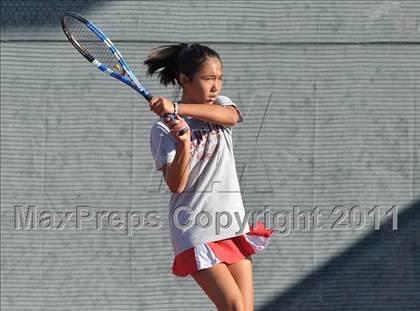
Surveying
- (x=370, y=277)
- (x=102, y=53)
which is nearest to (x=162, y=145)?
(x=102, y=53)

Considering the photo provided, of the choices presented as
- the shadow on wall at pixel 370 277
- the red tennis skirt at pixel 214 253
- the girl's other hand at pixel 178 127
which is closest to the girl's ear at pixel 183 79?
the girl's other hand at pixel 178 127

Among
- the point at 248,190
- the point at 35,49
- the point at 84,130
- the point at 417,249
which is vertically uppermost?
the point at 35,49

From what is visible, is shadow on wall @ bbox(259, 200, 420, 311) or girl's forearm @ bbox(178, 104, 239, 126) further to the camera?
shadow on wall @ bbox(259, 200, 420, 311)

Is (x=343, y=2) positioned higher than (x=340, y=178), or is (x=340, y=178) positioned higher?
(x=343, y=2)

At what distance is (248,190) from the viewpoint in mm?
4992

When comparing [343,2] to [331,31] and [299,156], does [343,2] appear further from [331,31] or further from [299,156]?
[299,156]

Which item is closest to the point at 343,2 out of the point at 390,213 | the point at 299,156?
the point at 299,156

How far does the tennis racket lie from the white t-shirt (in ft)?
0.66

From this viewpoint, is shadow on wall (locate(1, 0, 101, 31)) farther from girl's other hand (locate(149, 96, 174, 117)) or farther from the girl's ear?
girl's other hand (locate(149, 96, 174, 117))

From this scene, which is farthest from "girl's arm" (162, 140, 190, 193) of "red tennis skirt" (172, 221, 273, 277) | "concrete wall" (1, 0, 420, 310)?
"concrete wall" (1, 0, 420, 310)

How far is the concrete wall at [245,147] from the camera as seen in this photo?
488 centimetres

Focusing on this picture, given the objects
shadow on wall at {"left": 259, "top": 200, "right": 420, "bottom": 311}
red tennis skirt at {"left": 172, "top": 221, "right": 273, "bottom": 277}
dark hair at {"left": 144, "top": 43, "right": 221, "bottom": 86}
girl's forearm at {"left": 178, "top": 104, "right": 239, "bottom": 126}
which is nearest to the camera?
girl's forearm at {"left": 178, "top": 104, "right": 239, "bottom": 126}

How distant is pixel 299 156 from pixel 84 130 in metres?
1.18

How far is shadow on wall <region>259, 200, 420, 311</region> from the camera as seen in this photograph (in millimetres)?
5078
